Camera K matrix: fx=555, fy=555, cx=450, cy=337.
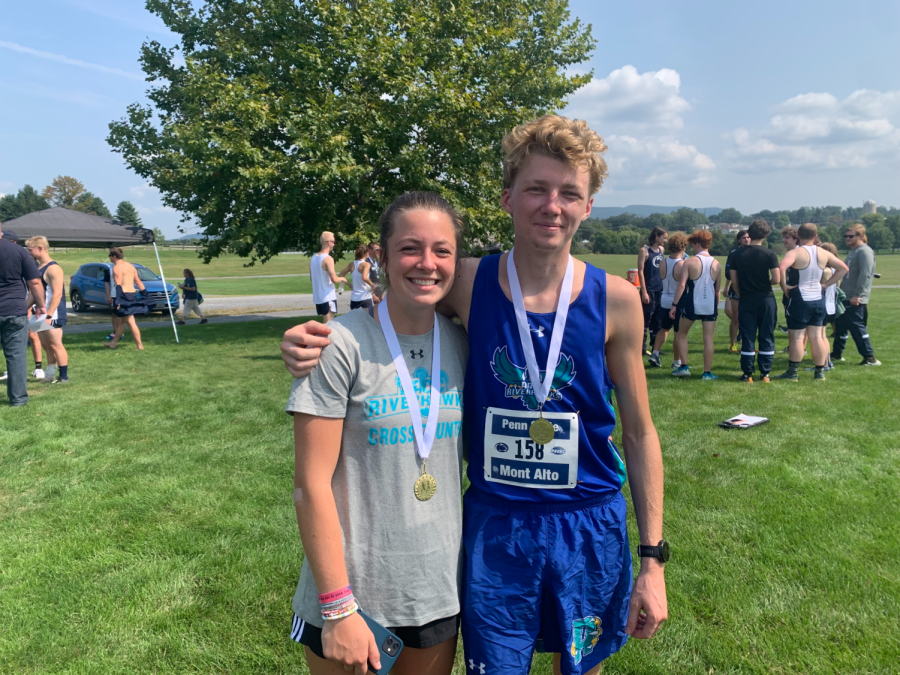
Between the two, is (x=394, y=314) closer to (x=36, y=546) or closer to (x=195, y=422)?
(x=36, y=546)

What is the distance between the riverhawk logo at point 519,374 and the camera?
65.6 inches

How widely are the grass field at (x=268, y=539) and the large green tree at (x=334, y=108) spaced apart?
7.02 metres

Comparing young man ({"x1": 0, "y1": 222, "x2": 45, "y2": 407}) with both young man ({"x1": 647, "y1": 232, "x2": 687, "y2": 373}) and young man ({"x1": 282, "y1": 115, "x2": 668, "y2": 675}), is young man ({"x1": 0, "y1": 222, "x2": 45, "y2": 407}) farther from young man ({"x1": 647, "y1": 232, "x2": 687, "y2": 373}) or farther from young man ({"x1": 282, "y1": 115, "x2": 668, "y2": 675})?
young man ({"x1": 647, "y1": 232, "x2": 687, "y2": 373})

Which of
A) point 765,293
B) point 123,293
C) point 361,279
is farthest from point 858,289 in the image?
point 123,293

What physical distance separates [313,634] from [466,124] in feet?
43.5

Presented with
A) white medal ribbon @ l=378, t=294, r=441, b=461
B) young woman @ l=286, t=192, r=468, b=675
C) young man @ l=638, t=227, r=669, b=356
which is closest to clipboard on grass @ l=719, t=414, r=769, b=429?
young man @ l=638, t=227, r=669, b=356

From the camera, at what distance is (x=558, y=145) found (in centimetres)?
162

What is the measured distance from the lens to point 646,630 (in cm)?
173

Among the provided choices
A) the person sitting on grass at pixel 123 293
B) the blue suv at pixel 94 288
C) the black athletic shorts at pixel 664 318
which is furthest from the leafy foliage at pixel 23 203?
the black athletic shorts at pixel 664 318

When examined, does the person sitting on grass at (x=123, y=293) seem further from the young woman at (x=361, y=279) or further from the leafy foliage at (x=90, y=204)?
the leafy foliage at (x=90, y=204)

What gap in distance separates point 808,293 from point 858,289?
202cm

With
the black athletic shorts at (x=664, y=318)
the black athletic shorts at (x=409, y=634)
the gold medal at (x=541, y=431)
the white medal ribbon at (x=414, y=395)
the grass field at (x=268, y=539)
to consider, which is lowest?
the grass field at (x=268, y=539)

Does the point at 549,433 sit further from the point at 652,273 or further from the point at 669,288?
the point at 652,273

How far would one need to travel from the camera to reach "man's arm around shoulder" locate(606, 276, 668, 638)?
170cm
